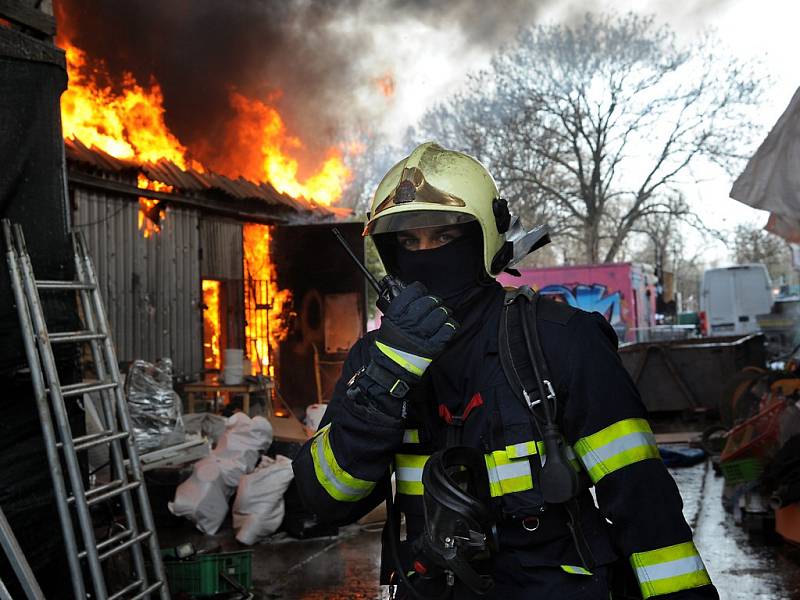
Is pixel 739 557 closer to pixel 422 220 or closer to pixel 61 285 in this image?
pixel 422 220

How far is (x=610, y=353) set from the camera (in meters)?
1.90

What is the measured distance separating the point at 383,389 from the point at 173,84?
1104 cm

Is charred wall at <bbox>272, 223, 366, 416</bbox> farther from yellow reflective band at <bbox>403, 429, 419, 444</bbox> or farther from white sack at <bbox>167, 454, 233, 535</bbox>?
yellow reflective band at <bbox>403, 429, 419, 444</bbox>

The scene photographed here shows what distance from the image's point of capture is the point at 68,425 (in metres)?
3.50

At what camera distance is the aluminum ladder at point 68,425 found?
3.42 m

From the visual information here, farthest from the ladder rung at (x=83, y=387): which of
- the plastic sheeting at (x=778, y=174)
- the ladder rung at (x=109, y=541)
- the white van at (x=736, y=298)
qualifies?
the white van at (x=736, y=298)

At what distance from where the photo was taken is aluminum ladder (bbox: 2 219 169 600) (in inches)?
134

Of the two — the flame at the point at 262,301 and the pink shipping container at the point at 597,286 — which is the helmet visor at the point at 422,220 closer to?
the flame at the point at 262,301

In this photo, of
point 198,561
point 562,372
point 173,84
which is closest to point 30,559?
point 198,561

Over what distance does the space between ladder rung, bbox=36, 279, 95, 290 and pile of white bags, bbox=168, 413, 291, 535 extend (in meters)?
2.86

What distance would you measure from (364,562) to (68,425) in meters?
2.86

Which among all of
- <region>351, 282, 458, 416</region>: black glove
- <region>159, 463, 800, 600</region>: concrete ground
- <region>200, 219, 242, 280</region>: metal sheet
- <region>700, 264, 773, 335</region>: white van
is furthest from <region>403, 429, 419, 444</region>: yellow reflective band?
<region>700, 264, 773, 335</region>: white van

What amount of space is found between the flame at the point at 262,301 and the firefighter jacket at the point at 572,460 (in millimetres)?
10781

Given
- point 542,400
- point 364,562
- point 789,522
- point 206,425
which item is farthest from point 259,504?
point 542,400
